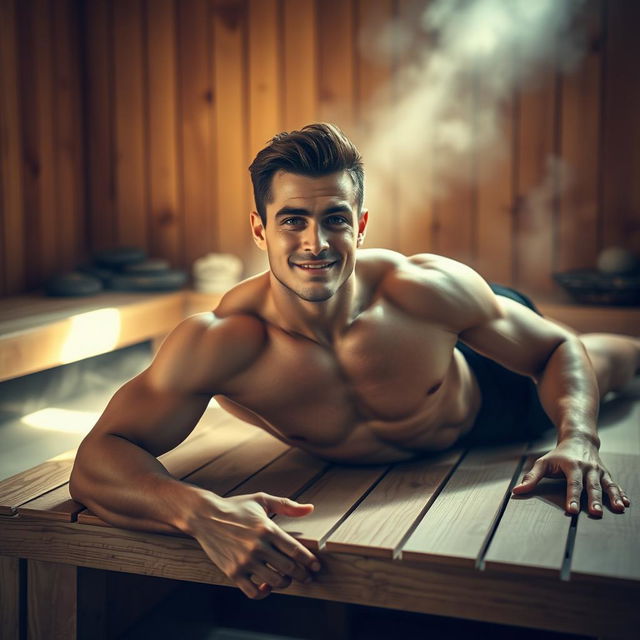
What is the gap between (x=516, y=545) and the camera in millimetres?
1774

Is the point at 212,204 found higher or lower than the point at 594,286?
higher

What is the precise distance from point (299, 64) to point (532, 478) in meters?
2.82

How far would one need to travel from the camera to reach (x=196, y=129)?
14.9ft

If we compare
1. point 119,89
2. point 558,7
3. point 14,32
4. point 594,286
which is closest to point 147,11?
point 119,89

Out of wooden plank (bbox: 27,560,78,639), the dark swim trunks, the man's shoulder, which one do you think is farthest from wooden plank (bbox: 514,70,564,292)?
wooden plank (bbox: 27,560,78,639)

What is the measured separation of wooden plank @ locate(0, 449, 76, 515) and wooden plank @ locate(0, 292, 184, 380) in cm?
79

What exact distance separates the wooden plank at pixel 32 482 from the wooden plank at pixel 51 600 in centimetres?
15

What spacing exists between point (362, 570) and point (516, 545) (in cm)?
30

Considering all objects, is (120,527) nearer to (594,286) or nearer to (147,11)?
(594,286)

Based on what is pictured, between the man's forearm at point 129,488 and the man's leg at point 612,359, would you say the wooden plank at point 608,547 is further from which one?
the man's leg at point 612,359

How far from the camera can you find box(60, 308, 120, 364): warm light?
11.5ft

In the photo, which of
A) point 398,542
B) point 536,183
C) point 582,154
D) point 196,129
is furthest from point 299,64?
point 398,542

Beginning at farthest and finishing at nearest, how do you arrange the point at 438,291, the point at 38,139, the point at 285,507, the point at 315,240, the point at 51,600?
the point at 38,139
the point at 438,291
the point at 51,600
the point at 315,240
the point at 285,507

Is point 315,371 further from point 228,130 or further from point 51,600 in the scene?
point 228,130
